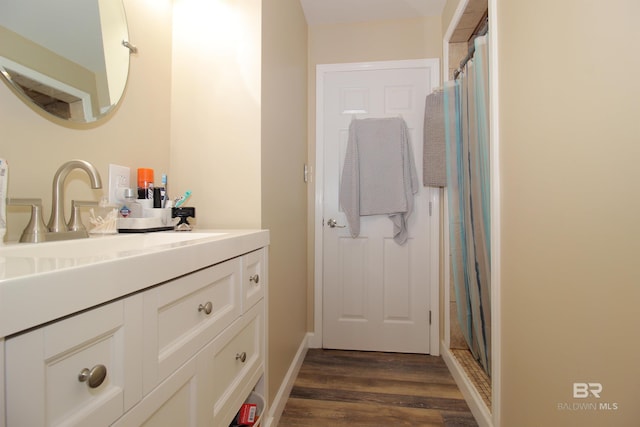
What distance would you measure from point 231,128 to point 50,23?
0.61 metres

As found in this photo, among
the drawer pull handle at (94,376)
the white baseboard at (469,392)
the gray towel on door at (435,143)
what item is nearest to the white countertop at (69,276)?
the drawer pull handle at (94,376)

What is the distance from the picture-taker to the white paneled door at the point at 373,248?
215cm

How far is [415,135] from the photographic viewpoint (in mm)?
2148

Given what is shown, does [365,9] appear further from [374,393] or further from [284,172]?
[374,393]

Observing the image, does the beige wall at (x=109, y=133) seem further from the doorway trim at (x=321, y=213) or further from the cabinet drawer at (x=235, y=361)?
the doorway trim at (x=321, y=213)

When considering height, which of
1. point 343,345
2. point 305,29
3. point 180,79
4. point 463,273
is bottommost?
point 343,345

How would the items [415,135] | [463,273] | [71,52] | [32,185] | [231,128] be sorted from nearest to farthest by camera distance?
[32,185], [71,52], [231,128], [463,273], [415,135]

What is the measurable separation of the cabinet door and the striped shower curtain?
1.46 m

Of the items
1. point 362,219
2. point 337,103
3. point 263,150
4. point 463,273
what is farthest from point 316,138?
point 463,273

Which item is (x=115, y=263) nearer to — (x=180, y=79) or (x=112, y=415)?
(x=112, y=415)

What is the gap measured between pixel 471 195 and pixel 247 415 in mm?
1471

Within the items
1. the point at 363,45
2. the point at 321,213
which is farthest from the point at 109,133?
the point at 363,45

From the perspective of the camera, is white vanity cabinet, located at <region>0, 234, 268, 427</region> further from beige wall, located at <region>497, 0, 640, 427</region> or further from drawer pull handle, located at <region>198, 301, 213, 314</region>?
beige wall, located at <region>497, 0, 640, 427</region>

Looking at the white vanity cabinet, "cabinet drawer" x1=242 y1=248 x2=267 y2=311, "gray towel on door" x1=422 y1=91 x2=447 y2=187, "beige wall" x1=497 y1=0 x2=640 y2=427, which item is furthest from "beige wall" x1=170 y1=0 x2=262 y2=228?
"gray towel on door" x1=422 y1=91 x2=447 y2=187
